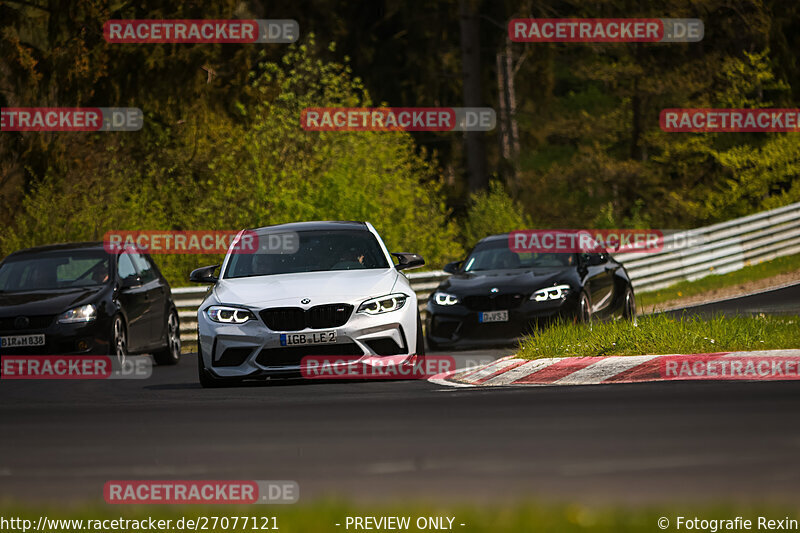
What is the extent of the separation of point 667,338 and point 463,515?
350 inches

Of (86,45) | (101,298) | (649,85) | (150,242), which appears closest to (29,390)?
(101,298)

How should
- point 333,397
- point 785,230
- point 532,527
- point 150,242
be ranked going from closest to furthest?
Result: point 532,527, point 333,397, point 150,242, point 785,230

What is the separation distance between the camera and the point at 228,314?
1480 cm

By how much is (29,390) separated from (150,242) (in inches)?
533

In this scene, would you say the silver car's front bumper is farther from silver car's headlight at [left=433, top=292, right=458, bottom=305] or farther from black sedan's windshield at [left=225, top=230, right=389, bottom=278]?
silver car's headlight at [left=433, top=292, right=458, bottom=305]

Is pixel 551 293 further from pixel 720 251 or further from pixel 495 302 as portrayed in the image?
pixel 720 251

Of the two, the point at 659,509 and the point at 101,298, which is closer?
the point at 659,509

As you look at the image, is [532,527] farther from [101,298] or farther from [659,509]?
[101,298]

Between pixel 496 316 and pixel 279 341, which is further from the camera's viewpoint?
pixel 496 316

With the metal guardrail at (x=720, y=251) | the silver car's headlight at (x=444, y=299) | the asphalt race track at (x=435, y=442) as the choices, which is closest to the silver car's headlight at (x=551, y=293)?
the silver car's headlight at (x=444, y=299)

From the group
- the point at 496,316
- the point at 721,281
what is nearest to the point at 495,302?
the point at 496,316

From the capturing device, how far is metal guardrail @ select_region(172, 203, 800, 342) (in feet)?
99.3

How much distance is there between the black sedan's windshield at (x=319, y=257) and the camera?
15.9m

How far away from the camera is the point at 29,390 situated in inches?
640
